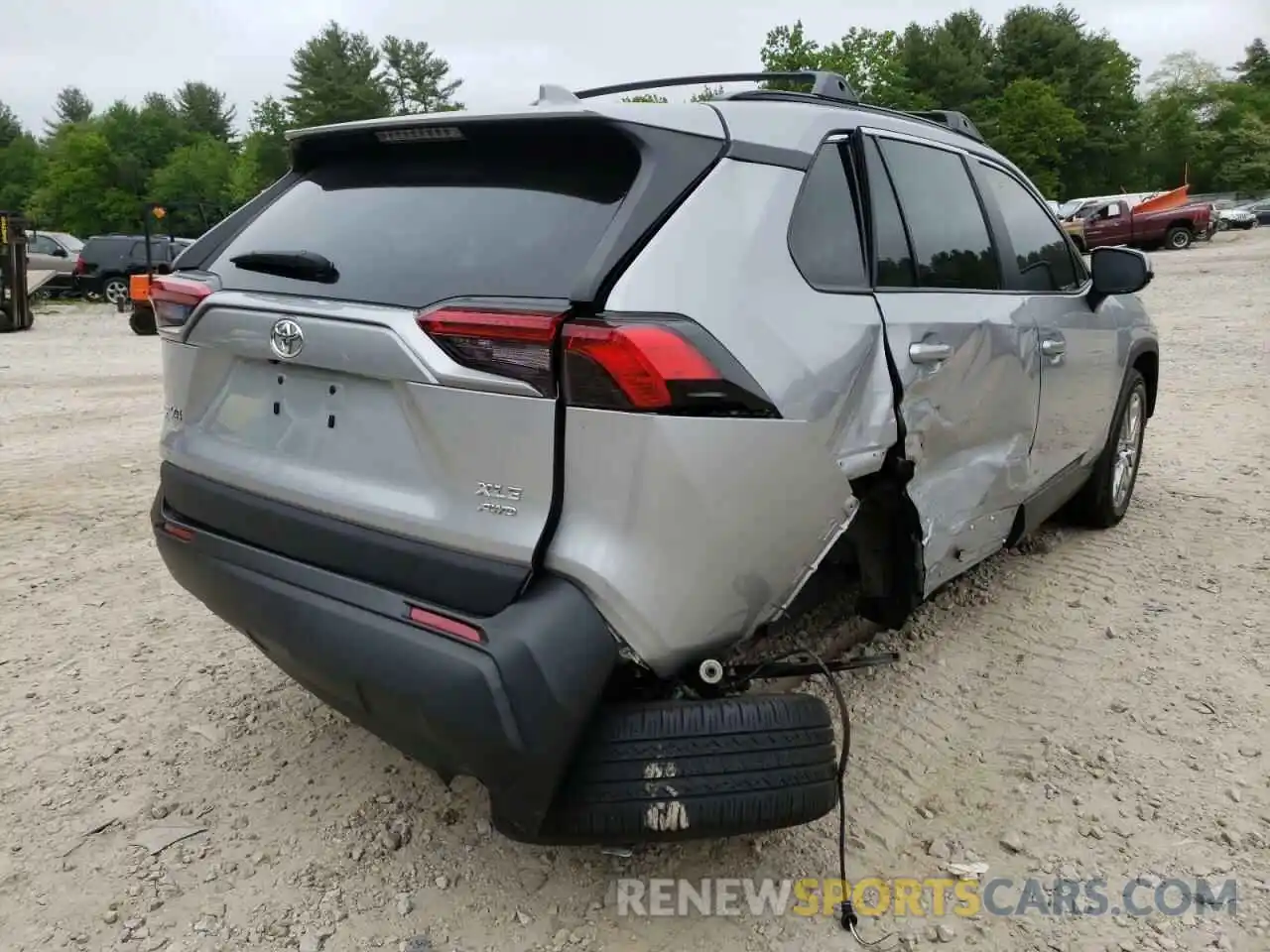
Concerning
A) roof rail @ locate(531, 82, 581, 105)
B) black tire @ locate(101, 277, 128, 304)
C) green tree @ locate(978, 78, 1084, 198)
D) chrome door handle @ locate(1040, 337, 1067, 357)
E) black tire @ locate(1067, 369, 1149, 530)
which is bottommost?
black tire @ locate(101, 277, 128, 304)

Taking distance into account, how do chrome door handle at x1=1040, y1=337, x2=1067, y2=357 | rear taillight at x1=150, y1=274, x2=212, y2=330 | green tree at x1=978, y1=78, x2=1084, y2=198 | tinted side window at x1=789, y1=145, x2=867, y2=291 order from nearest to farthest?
1. tinted side window at x1=789, y1=145, x2=867, y2=291
2. rear taillight at x1=150, y1=274, x2=212, y2=330
3. chrome door handle at x1=1040, y1=337, x2=1067, y2=357
4. green tree at x1=978, y1=78, x2=1084, y2=198

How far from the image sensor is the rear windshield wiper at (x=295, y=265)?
7.77 feet

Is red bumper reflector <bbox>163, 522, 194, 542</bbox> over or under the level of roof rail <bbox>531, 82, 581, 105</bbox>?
under

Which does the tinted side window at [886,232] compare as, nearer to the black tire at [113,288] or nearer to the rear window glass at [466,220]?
the rear window glass at [466,220]

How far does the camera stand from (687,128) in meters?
2.23

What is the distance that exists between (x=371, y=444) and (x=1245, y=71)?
99.0 metres

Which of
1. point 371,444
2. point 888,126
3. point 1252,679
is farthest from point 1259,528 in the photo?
point 371,444

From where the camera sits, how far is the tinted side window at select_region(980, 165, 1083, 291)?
3775 mm

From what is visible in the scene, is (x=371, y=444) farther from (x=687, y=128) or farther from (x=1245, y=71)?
(x=1245, y=71)

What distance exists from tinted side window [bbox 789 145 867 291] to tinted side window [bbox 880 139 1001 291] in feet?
1.20

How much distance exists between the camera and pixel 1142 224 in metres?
30.2

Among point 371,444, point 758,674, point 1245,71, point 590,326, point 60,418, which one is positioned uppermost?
point 1245,71

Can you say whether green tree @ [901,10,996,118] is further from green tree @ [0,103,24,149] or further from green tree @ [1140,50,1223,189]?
green tree @ [0,103,24,149]

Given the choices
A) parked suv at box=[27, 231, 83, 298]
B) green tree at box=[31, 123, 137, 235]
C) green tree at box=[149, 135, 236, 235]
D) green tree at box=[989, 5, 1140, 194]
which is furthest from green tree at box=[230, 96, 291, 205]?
green tree at box=[989, 5, 1140, 194]
